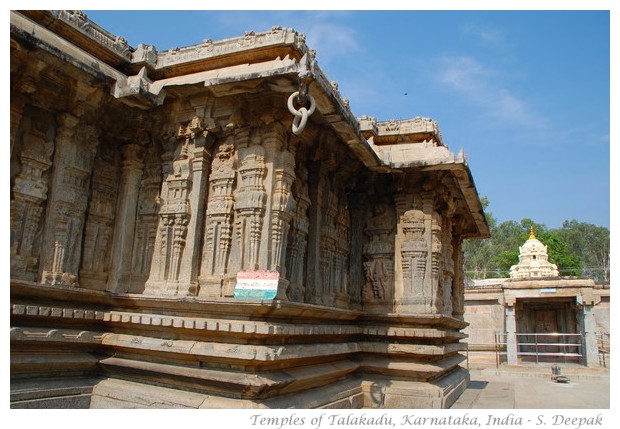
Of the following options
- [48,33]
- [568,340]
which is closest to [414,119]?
[48,33]

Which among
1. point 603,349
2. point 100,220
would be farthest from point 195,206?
point 603,349

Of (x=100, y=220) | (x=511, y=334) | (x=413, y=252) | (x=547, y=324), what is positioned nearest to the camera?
(x=100, y=220)

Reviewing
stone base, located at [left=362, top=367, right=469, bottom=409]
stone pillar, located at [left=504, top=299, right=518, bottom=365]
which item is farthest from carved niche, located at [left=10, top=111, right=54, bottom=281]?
stone pillar, located at [left=504, top=299, right=518, bottom=365]

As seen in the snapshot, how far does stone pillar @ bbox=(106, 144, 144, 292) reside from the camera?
21.5 feet

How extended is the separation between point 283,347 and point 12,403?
277 centimetres

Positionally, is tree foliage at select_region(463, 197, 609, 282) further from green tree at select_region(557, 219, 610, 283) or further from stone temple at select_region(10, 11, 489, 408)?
stone temple at select_region(10, 11, 489, 408)

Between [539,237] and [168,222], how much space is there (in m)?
48.6

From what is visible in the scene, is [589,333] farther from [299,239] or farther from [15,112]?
[15,112]

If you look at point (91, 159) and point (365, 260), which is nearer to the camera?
point (91, 159)

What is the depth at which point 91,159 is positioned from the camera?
6473 mm

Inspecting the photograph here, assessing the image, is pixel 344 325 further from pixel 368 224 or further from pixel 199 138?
pixel 199 138

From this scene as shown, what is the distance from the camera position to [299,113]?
5512 mm

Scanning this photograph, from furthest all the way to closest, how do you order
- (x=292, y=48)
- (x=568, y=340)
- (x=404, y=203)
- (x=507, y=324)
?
(x=568, y=340), (x=507, y=324), (x=404, y=203), (x=292, y=48)

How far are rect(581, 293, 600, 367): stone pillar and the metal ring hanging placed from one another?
19.5 metres
